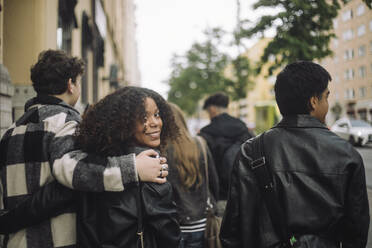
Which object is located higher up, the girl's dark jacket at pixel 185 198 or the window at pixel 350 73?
the window at pixel 350 73

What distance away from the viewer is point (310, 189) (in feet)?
5.25

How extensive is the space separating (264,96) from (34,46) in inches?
2310

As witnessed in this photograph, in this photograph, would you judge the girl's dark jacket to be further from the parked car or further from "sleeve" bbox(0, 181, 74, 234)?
the parked car

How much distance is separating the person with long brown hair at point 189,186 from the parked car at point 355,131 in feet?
3.90

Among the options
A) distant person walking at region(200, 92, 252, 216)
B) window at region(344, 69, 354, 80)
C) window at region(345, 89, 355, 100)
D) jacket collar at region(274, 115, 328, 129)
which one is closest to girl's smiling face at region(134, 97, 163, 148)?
jacket collar at region(274, 115, 328, 129)

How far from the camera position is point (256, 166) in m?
1.72

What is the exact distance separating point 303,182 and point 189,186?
3.90 feet

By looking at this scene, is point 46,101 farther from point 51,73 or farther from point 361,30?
point 361,30

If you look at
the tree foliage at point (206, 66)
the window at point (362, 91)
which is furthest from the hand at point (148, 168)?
the tree foliage at point (206, 66)

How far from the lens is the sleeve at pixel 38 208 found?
158cm

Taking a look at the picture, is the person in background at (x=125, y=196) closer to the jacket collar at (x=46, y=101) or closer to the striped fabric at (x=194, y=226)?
the jacket collar at (x=46, y=101)

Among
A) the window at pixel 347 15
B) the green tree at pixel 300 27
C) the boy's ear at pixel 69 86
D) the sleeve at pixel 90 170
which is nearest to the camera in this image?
the sleeve at pixel 90 170

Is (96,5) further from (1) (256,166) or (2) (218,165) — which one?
(1) (256,166)

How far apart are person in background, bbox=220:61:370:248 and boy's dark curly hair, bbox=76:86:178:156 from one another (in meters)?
0.69
